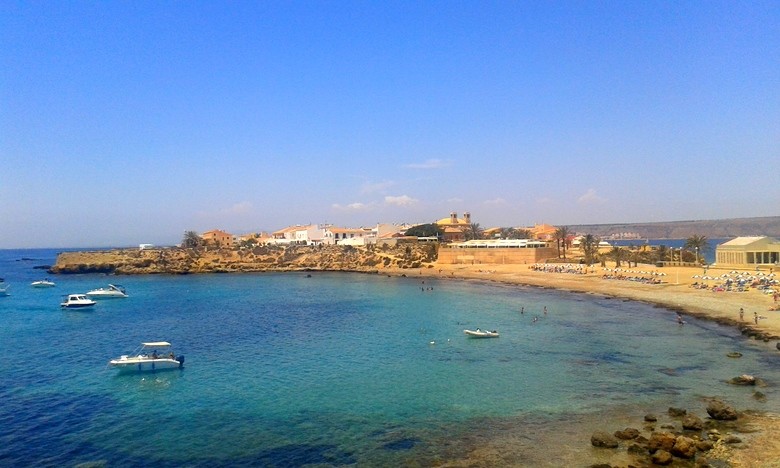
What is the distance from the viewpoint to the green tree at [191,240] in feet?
488

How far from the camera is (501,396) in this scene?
2486 cm

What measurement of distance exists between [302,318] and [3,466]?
32.4 m

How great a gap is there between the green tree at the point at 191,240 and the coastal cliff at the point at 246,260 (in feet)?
59.0

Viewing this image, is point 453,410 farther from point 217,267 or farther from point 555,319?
point 217,267

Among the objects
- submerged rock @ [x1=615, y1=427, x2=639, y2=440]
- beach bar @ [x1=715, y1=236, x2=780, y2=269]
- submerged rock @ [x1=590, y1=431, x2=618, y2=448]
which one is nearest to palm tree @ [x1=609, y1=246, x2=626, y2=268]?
beach bar @ [x1=715, y1=236, x2=780, y2=269]

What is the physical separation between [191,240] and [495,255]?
3503 inches

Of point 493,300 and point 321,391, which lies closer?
point 321,391

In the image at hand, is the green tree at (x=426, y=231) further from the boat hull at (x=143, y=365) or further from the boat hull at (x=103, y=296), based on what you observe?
the boat hull at (x=143, y=365)

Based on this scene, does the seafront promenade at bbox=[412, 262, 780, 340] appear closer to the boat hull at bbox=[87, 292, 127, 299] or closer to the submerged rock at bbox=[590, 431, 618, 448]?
the submerged rock at bbox=[590, 431, 618, 448]

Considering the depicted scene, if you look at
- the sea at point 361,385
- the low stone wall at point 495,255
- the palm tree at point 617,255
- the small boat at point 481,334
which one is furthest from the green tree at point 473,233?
the small boat at point 481,334

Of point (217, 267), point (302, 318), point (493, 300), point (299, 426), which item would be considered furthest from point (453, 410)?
point (217, 267)

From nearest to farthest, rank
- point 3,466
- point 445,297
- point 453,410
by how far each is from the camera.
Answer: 1. point 3,466
2. point 453,410
3. point 445,297

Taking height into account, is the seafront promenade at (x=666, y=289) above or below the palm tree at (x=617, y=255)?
below

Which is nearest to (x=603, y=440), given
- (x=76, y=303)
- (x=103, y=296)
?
(x=76, y=303)
